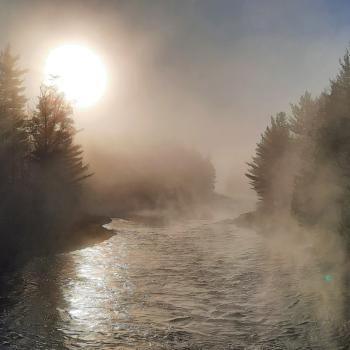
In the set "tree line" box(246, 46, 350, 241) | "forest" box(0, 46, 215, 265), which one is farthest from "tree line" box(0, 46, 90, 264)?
"tree line" box(246, 46, 350, 241)

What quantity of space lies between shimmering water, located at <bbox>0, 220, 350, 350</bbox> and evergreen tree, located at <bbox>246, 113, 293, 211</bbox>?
25691 mm

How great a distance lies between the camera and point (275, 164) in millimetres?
56562

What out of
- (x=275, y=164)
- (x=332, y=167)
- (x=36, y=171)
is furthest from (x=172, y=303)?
(x=275, y=164)

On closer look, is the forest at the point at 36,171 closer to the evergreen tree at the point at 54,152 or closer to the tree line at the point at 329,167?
the evergreen tree at the point at 54,152

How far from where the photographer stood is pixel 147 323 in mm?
15109

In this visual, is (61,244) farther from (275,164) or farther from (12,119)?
(275,164)

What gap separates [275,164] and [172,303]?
4160 centimetres

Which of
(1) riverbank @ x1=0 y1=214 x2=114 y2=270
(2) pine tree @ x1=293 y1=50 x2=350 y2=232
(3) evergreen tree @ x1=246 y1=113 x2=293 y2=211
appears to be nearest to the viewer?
(2) pine tree @ x1=293 y1=50 x2=350 y2=232

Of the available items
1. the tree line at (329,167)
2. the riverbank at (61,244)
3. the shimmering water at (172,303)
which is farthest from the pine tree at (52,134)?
the tree line at (329,167)

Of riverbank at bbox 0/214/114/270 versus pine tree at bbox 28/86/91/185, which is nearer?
riverbank at bbox 0/214/114/270

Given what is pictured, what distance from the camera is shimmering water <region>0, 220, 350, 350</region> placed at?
44.5 feet

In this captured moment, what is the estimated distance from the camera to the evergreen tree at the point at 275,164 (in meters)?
54.7

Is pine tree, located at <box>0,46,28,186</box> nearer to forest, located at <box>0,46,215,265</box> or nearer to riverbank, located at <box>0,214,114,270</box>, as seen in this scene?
forest, located at <box>0,46,215,265</box>

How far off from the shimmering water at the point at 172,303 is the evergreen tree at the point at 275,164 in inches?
1011
